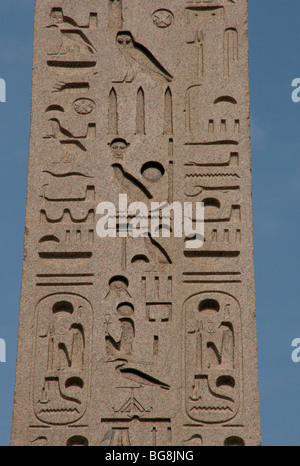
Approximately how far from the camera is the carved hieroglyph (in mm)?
12883

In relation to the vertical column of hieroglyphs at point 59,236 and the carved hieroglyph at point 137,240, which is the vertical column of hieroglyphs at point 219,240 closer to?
the carved hieroglyph at point 137,240

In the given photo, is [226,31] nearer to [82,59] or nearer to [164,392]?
[82,59]

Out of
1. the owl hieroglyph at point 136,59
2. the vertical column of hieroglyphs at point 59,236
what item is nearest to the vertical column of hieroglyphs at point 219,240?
the owl hieroglyph at point 136,59

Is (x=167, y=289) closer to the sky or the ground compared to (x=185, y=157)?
closer to the ground

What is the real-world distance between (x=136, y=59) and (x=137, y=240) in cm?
153

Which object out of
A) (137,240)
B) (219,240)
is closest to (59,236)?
(137,240)

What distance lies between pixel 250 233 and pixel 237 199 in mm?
284

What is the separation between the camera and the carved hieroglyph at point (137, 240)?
12.9m

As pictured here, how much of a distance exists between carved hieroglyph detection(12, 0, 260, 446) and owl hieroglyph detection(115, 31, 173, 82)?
0.04 feet

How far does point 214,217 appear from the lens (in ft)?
44.1

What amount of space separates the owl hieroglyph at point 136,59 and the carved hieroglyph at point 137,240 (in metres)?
0.01

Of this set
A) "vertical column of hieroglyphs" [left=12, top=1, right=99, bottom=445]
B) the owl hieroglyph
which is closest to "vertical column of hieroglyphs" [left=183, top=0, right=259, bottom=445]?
the owl hieroglyph

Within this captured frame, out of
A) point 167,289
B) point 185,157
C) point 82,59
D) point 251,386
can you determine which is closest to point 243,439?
point 251,386

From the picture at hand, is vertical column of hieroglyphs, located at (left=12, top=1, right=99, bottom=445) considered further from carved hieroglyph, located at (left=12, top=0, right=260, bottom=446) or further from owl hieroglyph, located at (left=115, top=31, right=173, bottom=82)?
owl hieroglyph, located at (left=115, top=31, right=173, bottom=82)
